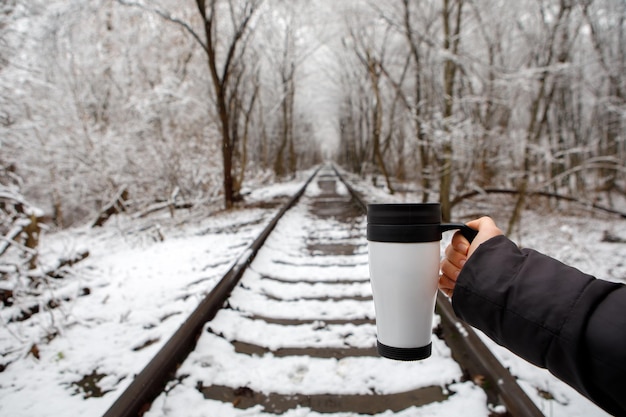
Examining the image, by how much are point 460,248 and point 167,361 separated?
1948mm

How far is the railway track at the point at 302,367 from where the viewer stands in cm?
202

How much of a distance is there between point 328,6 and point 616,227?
46.6 feet

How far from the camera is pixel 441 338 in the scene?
8.90ft

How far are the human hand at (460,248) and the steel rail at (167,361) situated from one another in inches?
65.2

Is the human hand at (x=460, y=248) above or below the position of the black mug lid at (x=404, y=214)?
below

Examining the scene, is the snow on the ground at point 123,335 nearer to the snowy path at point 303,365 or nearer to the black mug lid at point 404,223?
the snowy path at point 303,365

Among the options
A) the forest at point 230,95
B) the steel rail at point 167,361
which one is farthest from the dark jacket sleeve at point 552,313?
the forest at point 230,95

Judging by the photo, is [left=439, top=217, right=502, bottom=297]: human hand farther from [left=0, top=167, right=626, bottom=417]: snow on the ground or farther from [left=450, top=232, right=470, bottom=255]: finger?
[left=0, top=167, right=626, bottom=417]: snow on the ground

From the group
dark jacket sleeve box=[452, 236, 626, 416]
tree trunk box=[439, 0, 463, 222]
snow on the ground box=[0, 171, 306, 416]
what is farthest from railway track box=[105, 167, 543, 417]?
tree trunk box=[439, 0, 463, 222]

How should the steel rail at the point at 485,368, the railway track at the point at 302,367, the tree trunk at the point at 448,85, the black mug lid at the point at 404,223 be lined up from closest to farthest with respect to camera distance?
the black mug lid at the point at 404,223, the steel rail at the point at 485,368, the railway track at the point at 302,367, the tree trunk at the point at 448,85

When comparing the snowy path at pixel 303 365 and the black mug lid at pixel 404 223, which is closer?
the black mug lid at pixel 404 223

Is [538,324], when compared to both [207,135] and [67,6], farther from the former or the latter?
[207,135]

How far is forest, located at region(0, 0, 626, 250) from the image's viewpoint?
851cm

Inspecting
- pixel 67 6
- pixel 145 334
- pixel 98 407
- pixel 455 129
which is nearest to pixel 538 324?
pixel 98 407
